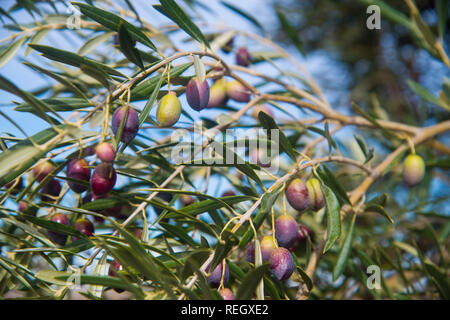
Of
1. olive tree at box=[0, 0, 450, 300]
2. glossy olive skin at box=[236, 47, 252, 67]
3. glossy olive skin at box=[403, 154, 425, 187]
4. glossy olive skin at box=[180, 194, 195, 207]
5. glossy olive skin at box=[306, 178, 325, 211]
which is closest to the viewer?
olive tree at box=[0, 0, 450, 300]

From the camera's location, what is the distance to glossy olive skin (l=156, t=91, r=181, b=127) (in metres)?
0.57

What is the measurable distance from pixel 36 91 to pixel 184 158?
1.63 ft

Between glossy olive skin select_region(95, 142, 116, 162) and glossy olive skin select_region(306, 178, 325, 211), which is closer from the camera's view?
glossy olive skin select_region(95, 142, 116, 162)

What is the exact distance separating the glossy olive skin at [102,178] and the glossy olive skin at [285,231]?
10.6 inches

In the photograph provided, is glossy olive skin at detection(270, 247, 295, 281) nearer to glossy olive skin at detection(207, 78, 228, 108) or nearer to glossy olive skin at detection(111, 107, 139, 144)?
glossy olive skin at detection(111, 107, 139, 144)

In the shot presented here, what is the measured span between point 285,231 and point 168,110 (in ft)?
0.85

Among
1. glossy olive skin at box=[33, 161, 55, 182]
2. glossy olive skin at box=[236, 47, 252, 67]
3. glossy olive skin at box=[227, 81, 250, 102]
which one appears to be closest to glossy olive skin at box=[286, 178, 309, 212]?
glossy olive skin at box=[227, 81, 250, 102]

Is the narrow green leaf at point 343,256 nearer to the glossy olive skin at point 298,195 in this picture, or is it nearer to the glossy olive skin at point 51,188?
the glossy olive skin at point 298,195

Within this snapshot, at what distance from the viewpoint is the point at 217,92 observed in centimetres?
88

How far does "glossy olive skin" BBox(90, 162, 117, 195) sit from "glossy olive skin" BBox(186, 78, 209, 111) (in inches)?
6.2

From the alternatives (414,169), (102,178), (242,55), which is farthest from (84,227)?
(414,169)

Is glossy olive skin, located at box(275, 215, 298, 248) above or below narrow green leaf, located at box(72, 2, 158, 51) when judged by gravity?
below

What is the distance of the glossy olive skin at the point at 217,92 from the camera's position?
877mm

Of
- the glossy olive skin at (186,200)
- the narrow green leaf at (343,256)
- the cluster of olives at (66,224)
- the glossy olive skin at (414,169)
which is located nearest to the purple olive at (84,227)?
the cluster of olives at (66,224)
